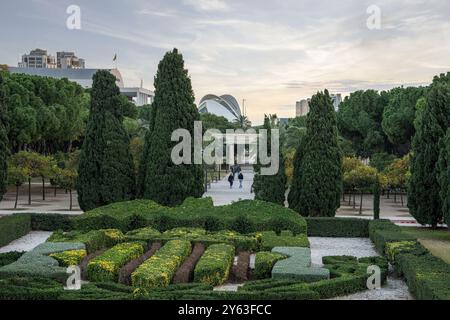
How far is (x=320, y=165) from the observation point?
27812 millimetres

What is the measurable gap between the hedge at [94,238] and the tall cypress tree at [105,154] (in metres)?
6.64

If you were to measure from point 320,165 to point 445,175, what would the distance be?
18.9 feet

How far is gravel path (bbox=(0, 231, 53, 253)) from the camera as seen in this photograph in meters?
22.5

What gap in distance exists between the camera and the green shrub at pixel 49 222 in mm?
26323

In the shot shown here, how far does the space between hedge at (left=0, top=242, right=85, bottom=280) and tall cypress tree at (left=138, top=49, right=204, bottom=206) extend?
8.99 meters

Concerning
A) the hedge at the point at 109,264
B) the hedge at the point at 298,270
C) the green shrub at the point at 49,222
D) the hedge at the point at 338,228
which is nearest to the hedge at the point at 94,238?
the hedge at the point at 109,264

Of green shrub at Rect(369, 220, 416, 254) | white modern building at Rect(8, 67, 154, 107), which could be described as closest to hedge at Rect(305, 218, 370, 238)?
green shrub at Rect(369, 220, 416, 254)

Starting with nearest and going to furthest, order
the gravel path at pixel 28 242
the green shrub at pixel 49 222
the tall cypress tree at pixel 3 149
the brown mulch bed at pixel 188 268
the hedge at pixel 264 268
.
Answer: the brown mulch bed at pixel 188 268 < the hedge at pixel 264 268 < the gravel path at pixel 28 242 < the green shrub at pixel 49 222 < the tall cypress tree at pixel 3 149

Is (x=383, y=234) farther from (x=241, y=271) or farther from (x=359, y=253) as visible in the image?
(x=241, y=271)

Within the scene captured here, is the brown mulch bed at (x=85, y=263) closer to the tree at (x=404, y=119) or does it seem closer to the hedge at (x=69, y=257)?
the hedge at (x=69, y=257)

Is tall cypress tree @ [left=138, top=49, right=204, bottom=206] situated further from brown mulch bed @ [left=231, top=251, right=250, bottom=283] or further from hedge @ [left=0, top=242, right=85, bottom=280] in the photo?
brown mulch bed @ [left=231, top=251, right=250, bottom=283]

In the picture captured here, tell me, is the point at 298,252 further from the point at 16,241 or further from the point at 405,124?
the point at 405,124

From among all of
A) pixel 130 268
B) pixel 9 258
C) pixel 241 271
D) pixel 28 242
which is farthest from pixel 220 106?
pixel 130 268
